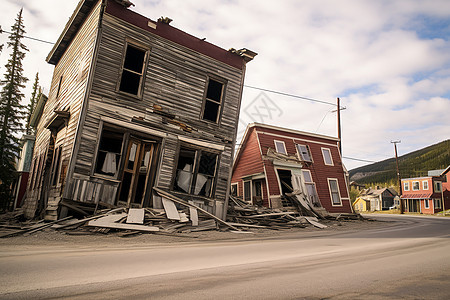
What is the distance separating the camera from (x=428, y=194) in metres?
51.8

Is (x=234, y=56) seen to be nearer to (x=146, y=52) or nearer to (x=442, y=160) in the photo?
(x=146, y=52)

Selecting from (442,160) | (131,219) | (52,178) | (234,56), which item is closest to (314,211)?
(234,56)

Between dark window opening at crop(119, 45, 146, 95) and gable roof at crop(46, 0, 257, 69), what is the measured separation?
1.05 m

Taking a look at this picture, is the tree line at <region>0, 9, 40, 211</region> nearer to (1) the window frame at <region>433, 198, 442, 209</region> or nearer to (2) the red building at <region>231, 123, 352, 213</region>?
(2) the red building at <region>231, 123, 352, 213</region>

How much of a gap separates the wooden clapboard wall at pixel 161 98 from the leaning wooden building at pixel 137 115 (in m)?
0.04

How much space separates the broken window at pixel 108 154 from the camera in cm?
1093

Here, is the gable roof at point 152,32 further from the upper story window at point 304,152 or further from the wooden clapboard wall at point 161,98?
the upper story window at point 304,152

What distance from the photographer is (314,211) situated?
64.6 ft

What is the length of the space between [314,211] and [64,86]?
53.3 feet

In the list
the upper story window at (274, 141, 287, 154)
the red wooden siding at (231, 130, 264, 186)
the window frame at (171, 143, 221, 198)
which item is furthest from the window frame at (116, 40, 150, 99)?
the upper story window at (274, 141, 287, 154)

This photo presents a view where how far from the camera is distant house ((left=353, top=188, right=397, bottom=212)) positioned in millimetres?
74669

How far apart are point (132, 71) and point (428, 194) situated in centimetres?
5686

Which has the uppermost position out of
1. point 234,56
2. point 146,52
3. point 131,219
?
point 234,56

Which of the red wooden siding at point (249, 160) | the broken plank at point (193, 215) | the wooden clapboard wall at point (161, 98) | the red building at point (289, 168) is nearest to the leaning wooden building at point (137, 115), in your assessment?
the wooden clapboard wall at point (161, 98)
